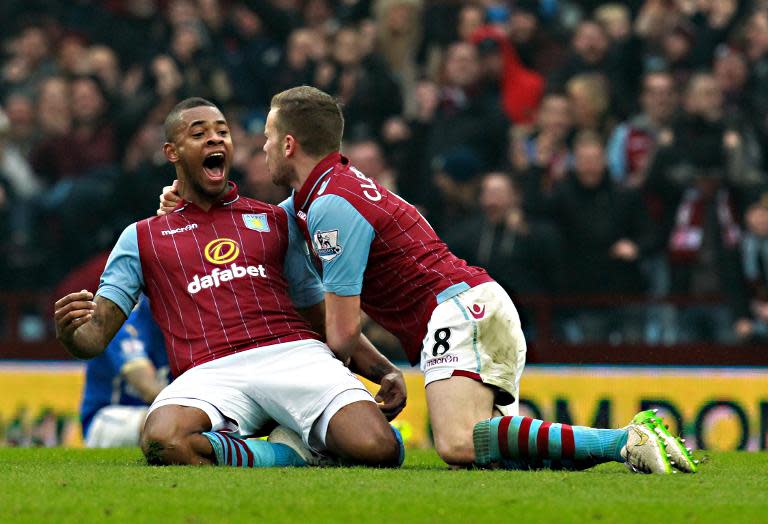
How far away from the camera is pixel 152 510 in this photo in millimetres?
5008

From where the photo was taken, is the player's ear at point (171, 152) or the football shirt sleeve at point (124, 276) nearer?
the football shirt sleeve at point (124, 276)

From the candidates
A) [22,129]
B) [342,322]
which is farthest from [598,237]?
[22,129]

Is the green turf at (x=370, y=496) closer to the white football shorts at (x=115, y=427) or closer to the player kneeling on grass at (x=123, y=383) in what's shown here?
the player kneeling on grass at (x=123, y=383)

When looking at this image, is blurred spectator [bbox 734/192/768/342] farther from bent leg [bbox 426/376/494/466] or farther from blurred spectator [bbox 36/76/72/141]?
blurred spectator [bbox 36/76/72/141]

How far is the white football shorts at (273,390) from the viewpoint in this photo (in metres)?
6.61

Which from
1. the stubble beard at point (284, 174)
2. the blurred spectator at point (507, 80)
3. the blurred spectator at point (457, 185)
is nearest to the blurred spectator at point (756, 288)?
the blurred spectator at point (457, 185)

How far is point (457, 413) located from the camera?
6449 millimetres

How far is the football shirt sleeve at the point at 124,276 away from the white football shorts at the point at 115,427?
290cm

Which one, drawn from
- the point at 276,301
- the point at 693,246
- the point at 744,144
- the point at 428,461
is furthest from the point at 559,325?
the point at 276,301

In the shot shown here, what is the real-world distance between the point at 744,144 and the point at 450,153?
8.25ft

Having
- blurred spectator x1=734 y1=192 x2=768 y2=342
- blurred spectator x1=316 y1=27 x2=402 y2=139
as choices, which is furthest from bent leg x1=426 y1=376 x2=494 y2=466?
blurred spectator x1=316 y1=27 x2=402 y2=139

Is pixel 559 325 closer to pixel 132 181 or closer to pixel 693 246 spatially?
pixel 693 246

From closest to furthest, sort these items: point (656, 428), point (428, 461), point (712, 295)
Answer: point (656, 428), point (428, 461), point (712, 295)

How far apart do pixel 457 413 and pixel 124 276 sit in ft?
5.75
